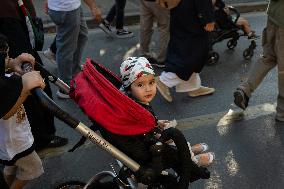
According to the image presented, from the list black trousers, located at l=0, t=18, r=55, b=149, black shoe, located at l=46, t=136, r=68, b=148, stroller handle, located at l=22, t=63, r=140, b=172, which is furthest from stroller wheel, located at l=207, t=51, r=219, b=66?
stroller handle, located at l=22, t=63, r=140, b=172

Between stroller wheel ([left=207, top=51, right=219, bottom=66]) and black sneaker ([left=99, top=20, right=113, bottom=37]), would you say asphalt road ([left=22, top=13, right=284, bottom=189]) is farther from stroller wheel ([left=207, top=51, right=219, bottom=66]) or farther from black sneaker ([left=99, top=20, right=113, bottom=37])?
black sneaker ([left=99, top=20, right=113, bottom=37])

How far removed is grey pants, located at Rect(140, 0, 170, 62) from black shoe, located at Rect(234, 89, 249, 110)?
160 centimetres

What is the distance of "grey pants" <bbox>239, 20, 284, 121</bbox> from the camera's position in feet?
13.6

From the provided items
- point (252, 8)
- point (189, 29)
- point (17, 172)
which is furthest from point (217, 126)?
point (252, 8)

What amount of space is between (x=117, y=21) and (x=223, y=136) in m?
3.49

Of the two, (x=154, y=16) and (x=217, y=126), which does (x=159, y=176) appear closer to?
(x=217, y=126)

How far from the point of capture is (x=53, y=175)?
369cm

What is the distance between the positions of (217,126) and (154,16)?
2.06 meters

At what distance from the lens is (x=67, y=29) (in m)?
4.68

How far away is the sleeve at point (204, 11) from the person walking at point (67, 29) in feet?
3.87

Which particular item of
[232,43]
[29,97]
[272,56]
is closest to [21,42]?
[29,97]

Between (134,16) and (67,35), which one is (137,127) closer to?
(67,35)

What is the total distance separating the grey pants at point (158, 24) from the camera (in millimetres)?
5574

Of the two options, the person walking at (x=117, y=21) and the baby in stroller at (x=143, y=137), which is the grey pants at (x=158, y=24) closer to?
the person walking at (x=117, y=21)
